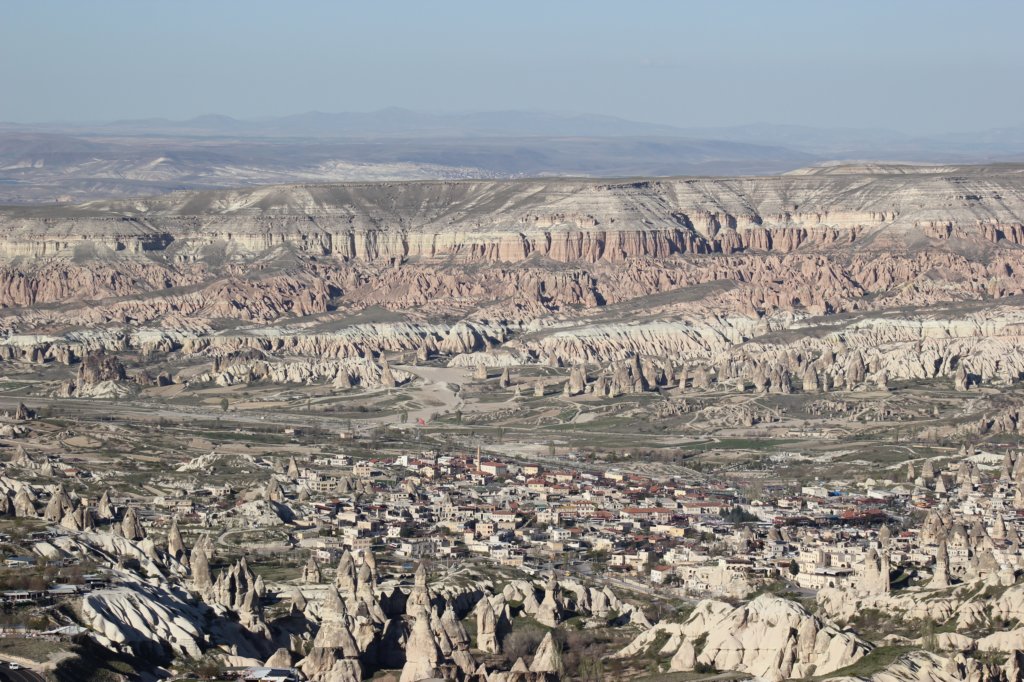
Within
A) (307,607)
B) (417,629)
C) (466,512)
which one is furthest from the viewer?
(466,512)

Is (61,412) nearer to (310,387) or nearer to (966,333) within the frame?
(310,387)

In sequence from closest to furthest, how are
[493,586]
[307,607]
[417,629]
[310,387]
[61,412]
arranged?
[417,629]
[307,607]
[493,586]
[61,412]
[310,387]

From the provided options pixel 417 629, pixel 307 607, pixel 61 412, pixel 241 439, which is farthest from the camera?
pixel 61 412

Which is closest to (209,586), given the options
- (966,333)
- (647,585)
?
(647,585)

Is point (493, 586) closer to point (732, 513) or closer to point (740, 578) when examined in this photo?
point (740, 578)

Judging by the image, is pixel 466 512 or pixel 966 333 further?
pixel 966 333

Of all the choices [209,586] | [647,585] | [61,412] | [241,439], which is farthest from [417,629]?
[61,412]

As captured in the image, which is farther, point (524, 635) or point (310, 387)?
point (310, 387)

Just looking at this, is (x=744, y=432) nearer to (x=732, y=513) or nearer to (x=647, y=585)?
(x=732, y=513)

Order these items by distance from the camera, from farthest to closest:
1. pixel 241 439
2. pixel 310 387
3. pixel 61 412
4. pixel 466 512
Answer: pixel 310 387 < pixel 61 412 < pixel 241 439 < pixel 466 512
